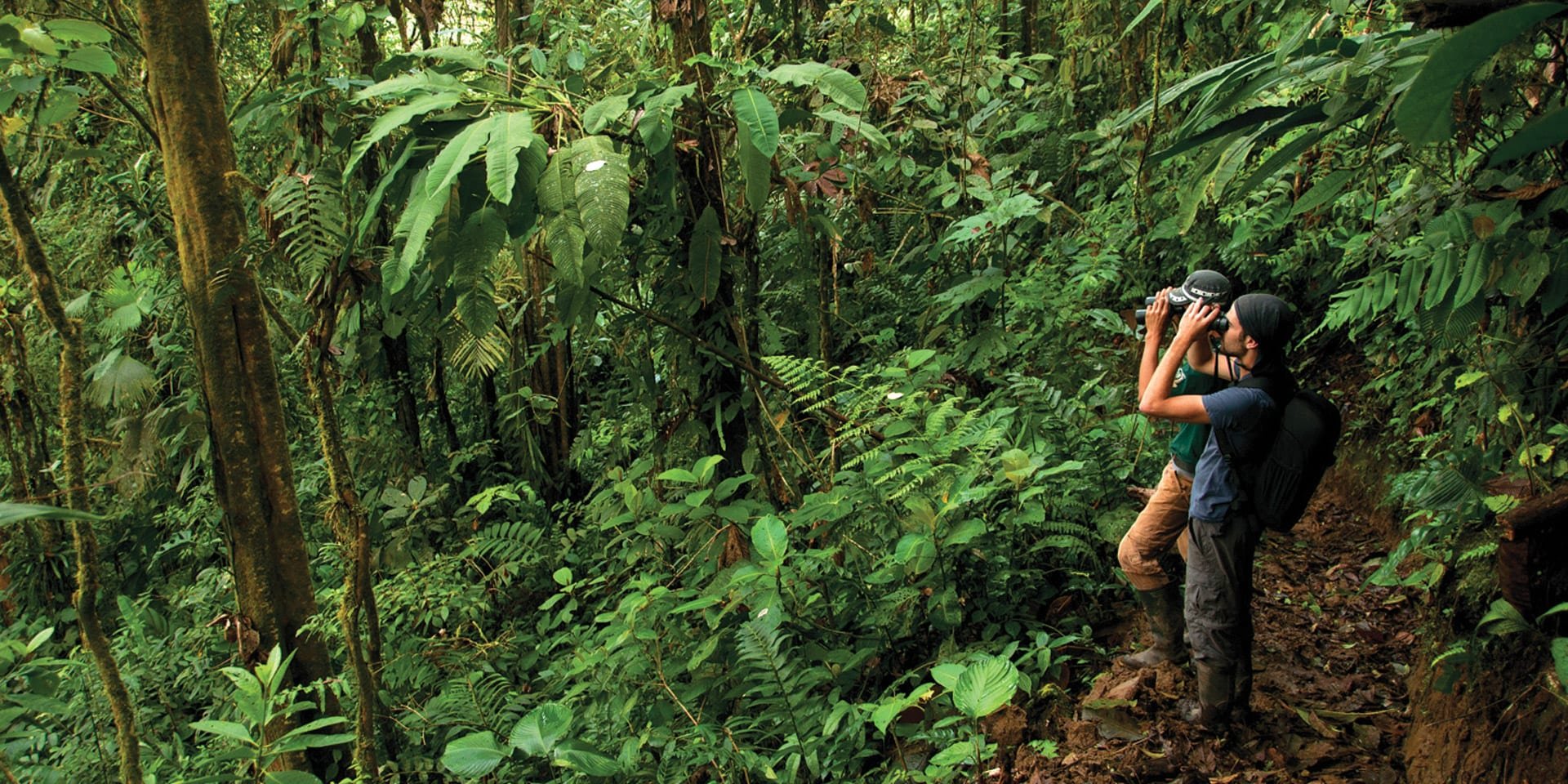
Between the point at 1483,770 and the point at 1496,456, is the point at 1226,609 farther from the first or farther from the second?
the point at 1496,456

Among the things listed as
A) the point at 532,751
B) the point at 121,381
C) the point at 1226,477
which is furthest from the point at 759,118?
the point at 121,381

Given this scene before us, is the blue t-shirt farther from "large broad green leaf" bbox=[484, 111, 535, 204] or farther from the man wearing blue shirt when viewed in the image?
"large broad green leaf" bbox=[484, 111, 535, 204]

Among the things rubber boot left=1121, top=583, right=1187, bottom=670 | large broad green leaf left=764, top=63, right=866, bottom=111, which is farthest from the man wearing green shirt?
large broad green leaf left=764, top=63, right=866, bottom=111

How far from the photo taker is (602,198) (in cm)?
275

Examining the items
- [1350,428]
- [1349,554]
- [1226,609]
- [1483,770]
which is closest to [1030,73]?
[1350,428]

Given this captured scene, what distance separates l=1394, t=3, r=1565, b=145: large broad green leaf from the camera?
2.67 feet

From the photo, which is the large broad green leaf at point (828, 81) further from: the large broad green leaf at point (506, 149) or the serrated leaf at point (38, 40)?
the serrated leaf at point (38, 40)

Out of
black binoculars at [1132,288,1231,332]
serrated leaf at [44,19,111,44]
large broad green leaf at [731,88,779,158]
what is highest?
serrated leaf at [44,19,111,44]

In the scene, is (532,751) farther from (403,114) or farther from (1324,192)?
(1324,192)

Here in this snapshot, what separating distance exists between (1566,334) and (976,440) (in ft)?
6.13

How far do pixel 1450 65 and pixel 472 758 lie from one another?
2660 millimetres

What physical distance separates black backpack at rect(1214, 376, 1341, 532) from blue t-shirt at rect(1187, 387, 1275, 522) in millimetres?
25

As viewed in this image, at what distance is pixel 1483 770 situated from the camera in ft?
8.60

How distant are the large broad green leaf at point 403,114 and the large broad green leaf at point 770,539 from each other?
1.73 metres
